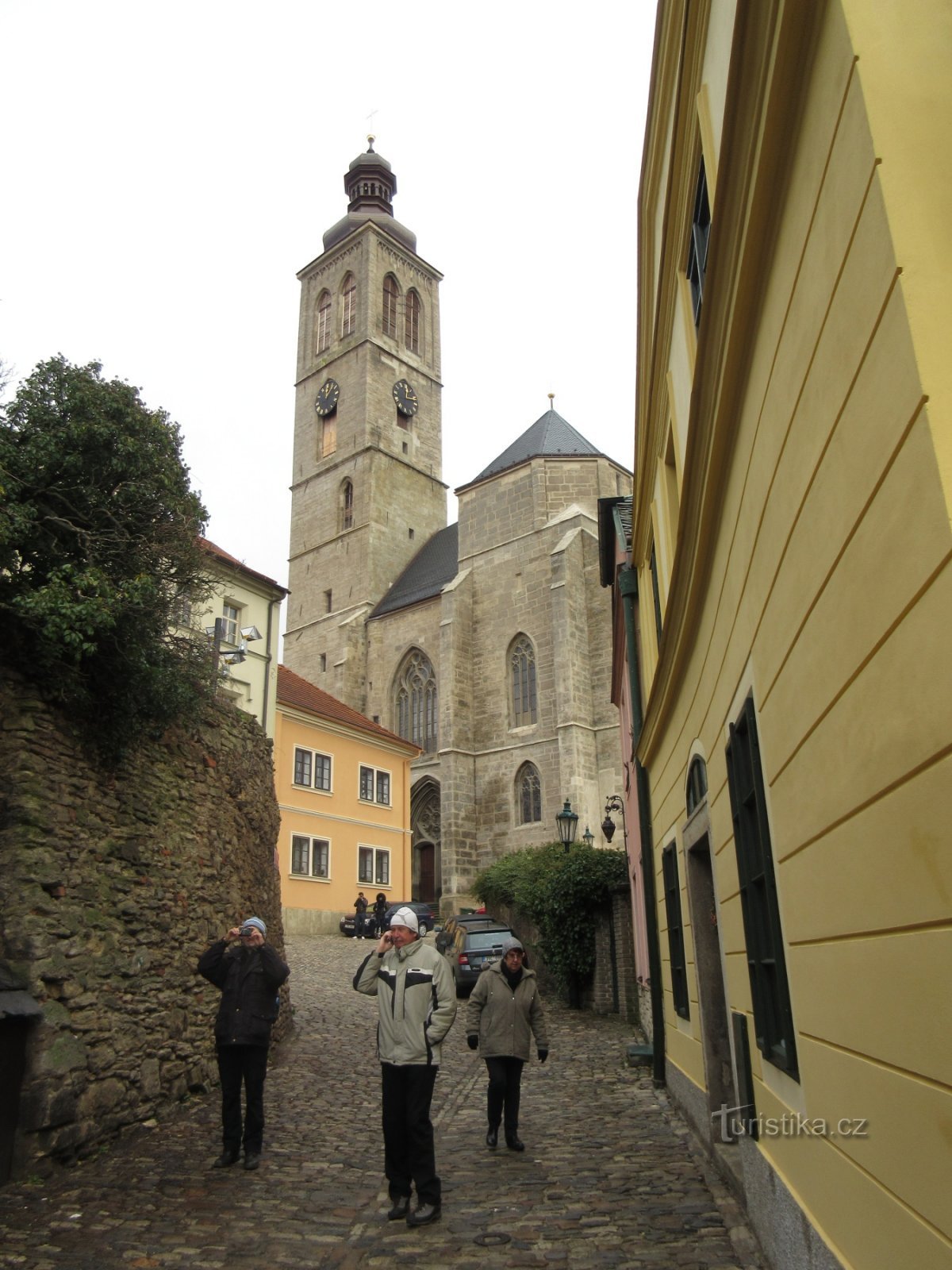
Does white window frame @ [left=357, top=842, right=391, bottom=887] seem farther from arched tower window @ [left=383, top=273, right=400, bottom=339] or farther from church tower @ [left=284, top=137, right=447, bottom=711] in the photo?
arched tower window @ [left=383, top=273, right=400, bottom=339]

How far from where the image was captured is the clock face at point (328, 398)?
169 feet

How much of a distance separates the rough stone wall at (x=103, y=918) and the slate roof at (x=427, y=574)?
3165 centimetres

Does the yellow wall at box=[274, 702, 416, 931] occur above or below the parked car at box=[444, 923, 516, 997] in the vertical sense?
above

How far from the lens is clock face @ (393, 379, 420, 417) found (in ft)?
168

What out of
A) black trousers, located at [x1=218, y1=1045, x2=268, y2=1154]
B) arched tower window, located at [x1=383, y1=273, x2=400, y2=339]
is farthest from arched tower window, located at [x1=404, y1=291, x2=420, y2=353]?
black trousers, located at [x1=218, y1=1045, x2=268, y2=1154]

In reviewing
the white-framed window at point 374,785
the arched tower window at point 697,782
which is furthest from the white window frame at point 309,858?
the arched tower window at point 697,782

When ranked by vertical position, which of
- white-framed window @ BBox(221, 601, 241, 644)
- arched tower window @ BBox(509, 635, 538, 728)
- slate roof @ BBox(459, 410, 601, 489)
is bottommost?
white-framed window @ BBox(221, 601, 241, 644)

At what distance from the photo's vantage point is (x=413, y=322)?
55.4 meters

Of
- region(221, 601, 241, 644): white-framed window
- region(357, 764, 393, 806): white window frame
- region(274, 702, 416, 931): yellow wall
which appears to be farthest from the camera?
region(357, 764, 393, 806): white window frame

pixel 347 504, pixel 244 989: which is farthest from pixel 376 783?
pixel 244 989

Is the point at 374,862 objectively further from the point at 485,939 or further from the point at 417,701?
the point at 485,939

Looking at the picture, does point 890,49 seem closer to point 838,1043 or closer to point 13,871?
point 838,1043

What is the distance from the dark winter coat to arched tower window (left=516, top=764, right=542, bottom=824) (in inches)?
1088

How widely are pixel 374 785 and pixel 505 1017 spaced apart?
23.7 m
